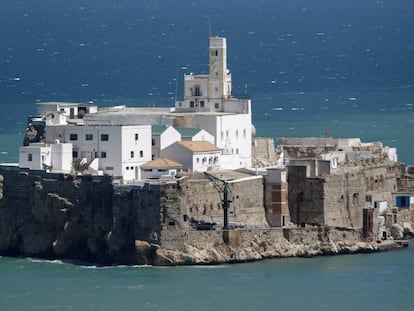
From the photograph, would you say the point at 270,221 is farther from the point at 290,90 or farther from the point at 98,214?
the point at 290,90

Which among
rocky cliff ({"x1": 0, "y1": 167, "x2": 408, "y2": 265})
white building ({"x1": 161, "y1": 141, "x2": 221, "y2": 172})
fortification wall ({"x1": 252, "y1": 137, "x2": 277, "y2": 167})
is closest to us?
rocky cliff ({"x1": 0, "y1": 167, "x2": 408, "y2": 265})

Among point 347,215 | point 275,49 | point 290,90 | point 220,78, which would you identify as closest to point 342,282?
point 347,215

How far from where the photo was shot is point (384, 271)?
2707 inches

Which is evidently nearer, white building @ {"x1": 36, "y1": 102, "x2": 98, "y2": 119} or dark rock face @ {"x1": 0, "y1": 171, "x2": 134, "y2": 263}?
dark rock face @ {"x1": 0, "y1": 171, "x2": 134, "y2": 263}

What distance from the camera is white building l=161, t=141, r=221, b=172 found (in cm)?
7281

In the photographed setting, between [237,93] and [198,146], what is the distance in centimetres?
3188

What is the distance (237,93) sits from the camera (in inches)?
4141

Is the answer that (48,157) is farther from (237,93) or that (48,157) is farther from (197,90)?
(237,93)

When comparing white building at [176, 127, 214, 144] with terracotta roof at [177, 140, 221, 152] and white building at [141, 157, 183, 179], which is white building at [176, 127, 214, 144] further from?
white building at [141, 157, 183, 179]

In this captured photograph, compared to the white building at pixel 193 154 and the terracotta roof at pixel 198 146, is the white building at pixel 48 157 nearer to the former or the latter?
the white building at pixel 193 154

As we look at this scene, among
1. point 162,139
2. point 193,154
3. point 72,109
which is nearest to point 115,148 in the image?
point 162,139

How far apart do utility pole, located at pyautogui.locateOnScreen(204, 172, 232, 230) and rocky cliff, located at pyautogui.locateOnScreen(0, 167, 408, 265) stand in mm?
350

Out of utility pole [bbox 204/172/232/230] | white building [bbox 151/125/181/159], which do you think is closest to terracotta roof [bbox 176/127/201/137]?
white building [bbox 151/125/181/159]

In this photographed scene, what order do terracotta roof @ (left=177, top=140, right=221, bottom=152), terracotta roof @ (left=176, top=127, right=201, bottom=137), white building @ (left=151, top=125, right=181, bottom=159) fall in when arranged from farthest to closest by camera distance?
terracotta roof @ (left=176, top=127, right=201, bottom=137) < white building @ (left=151, top=125, right=181, bottom=159) < terracotta roof @ (left=177, top=140, right=221, bottom=152)
